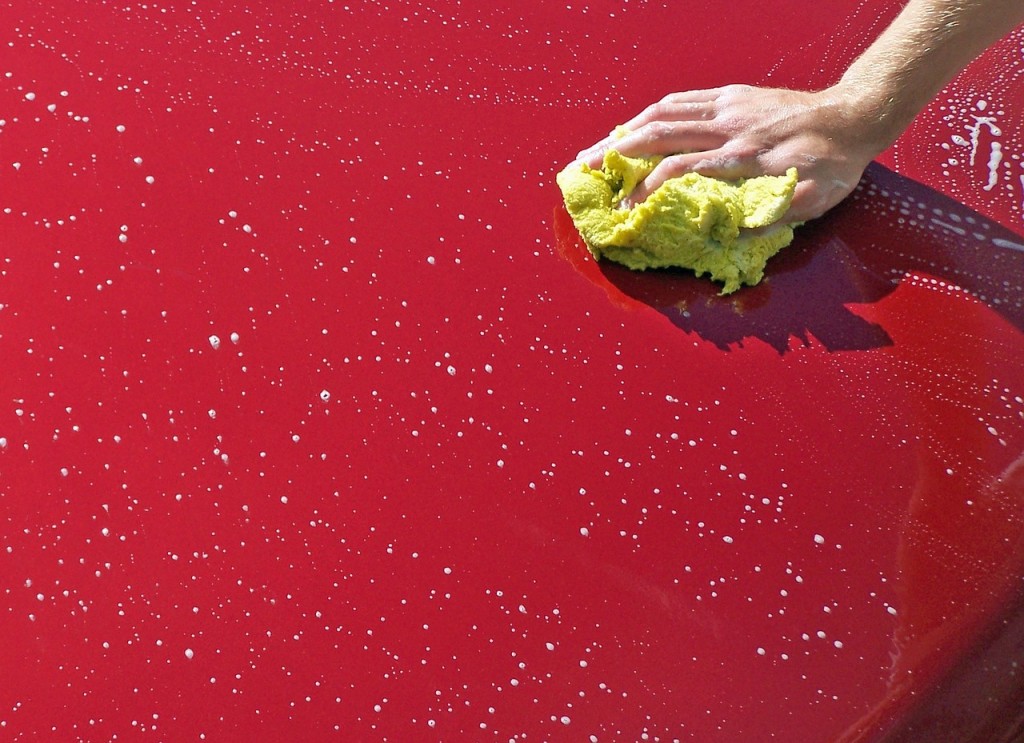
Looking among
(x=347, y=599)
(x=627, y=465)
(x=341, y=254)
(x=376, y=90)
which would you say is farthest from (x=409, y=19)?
(x=347, y=599)

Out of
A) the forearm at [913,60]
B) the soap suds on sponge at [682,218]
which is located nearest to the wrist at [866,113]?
the forearm at [913,60]

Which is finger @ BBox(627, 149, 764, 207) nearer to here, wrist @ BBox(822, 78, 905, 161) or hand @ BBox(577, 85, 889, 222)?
hand @ BBox(577, 85, 889, 222)

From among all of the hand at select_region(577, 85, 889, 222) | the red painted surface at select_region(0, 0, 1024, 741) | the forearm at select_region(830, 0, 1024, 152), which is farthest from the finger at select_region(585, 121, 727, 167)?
the forearm at select_region(830, 0, 1024, 152)

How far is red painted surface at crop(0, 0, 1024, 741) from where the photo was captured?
951 millimetres

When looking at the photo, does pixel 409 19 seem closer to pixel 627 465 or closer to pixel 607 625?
pixel 627 465

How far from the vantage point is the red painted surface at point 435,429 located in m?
0.95

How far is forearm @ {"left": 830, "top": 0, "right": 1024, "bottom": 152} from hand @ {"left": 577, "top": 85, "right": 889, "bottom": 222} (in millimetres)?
21

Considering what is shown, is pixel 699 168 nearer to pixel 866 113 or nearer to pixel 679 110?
pixel 679 110

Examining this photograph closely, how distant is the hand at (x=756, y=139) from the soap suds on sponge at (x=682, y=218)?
0.07 feet

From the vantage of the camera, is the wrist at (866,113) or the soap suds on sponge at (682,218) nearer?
the soap suds on sponge at (682,218)

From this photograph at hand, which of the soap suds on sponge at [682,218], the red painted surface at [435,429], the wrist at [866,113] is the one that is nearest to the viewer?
the red painted surface at [435,429]

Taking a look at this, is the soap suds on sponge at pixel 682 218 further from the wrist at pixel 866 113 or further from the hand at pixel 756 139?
the wrist at pixel 866 113

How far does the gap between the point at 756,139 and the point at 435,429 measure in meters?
0.62

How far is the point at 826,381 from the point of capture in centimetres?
117
